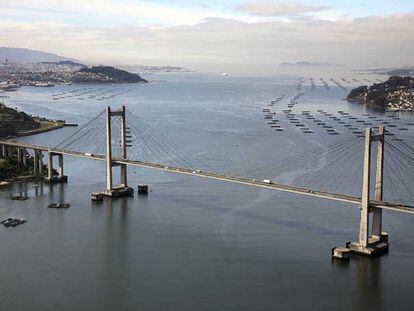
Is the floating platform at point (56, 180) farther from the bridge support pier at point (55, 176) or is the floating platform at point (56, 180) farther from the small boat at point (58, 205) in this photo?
the small boat at point (58, 205)

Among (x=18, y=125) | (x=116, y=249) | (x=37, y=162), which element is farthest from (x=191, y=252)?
(x=18, y=125)

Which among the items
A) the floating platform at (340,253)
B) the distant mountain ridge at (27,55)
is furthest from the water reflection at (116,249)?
the distant mountain ridge at (27,55)

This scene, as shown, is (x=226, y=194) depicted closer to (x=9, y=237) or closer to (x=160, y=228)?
(x=160, y=228)

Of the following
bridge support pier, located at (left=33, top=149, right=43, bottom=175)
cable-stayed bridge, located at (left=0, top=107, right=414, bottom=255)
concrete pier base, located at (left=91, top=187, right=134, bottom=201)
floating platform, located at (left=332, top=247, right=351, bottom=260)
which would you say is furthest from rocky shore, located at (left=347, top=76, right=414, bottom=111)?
floating platform, located at (left=332, top=247, right=351, bottom=260)

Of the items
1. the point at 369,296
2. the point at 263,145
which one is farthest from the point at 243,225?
the point at 263,145

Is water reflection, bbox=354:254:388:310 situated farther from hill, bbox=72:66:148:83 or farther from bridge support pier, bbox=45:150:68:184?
hill, bbox=72:66:148:83

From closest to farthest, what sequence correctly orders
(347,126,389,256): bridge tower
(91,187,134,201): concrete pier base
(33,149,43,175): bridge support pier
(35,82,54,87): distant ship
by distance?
(347,126,389,256): bridge tower
(91,187,134,201): concrete pier base
(33,149,43,175): bridge support pier
(35,82,54,87): distant ship
